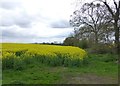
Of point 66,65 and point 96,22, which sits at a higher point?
point 96,22

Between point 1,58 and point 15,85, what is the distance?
3.40 m

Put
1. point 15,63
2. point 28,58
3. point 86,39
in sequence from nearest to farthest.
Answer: point 15,63 → point 28,58 → point 86,39

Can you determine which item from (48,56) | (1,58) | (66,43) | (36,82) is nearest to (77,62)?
(48,56)

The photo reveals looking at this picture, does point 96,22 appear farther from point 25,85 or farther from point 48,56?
point 25,85

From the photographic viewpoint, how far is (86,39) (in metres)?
42.5

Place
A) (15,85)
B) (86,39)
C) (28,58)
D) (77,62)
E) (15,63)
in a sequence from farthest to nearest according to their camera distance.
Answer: (86,39)
(77,62)
(28,58)
(15,63)
(15,85)

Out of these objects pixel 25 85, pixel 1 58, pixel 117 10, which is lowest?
pixel 25 85

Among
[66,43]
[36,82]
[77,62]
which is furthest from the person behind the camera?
[66,43]

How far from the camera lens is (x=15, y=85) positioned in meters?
8.90

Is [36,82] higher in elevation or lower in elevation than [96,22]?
lower

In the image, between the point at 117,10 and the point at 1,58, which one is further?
the point at 117,10

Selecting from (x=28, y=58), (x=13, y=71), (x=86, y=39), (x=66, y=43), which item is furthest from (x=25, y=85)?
(x=66, y=43)

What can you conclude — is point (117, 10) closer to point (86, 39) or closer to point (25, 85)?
point (25, 85)

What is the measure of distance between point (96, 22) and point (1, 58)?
111 ft
